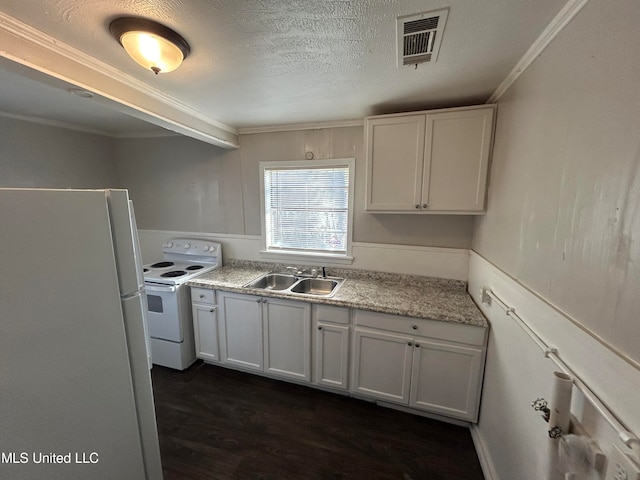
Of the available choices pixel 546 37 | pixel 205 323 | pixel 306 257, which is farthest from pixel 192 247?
pixel 546 37

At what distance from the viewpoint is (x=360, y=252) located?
8.48 feet

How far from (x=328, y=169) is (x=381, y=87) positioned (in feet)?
3.20

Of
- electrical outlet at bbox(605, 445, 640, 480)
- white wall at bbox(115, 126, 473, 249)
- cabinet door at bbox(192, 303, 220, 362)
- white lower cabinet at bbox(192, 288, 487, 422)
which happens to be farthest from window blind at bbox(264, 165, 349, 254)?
electrical outlet at bbox(605, 445, 640, 480)

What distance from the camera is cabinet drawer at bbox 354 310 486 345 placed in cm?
175

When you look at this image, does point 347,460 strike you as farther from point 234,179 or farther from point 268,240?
point 234,179

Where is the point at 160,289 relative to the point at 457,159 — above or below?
below

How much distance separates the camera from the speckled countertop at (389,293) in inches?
72.8

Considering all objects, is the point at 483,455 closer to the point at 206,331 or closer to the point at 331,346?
the point at 331,346

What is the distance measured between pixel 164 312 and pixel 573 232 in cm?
300

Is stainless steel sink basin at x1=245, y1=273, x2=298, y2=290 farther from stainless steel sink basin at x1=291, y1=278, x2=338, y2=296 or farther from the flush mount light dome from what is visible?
the flush mount light dome

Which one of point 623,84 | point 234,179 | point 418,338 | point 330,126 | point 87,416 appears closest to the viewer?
point 623,84

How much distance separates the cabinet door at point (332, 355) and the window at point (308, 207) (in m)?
0.81

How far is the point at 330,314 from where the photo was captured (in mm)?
2100

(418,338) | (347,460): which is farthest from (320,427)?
(418,338)
